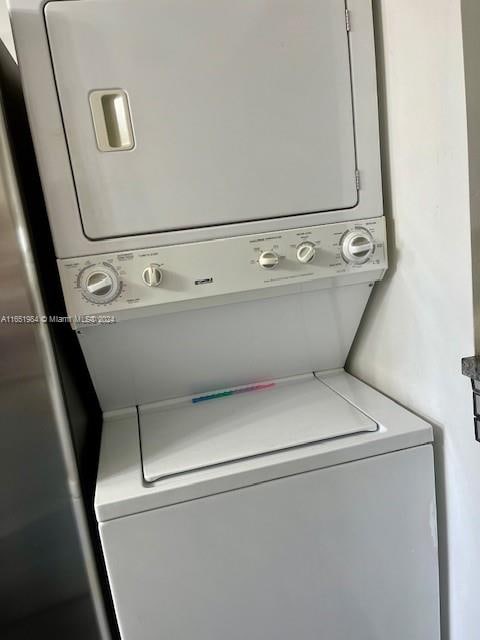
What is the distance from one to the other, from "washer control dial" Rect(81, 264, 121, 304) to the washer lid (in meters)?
0.40

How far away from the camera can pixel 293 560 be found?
1.14m

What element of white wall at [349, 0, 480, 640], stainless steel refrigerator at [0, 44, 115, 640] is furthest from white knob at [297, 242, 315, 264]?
stainless steel refrigerator at [0, 44, 115, 640]

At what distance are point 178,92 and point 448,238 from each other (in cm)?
69

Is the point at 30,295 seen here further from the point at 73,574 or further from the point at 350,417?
the point at 350,417

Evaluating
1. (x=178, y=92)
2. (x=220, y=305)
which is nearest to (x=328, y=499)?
(x=220, y=305)

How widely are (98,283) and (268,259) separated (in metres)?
0.42

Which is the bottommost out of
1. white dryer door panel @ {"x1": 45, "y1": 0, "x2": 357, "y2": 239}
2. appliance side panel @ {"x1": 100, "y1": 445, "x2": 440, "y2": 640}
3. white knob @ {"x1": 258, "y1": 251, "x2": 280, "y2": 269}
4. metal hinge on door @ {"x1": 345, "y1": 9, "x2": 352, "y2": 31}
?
appliance side panel @ {"x1": 100, "y1": 445, "x2": 440, "y2": 640}

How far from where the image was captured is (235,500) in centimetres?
109

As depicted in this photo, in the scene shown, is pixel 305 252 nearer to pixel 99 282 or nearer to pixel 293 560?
pixel 99 282
